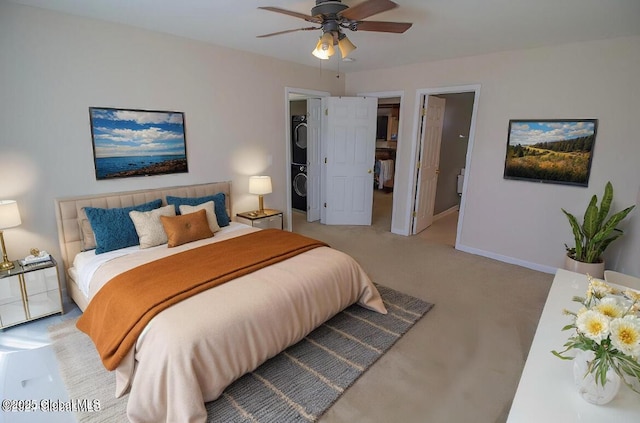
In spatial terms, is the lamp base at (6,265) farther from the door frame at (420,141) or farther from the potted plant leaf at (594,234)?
the potted plant leaf at (594,234)

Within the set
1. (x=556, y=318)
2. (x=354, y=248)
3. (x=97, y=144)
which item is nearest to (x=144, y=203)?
(x=97, y=144)

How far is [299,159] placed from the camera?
20.9ft

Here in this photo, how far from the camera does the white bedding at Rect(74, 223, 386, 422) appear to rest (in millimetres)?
1754

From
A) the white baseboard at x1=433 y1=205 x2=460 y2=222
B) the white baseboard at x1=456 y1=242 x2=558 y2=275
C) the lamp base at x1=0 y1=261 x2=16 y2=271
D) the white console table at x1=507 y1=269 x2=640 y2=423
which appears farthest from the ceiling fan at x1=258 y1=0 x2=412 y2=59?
the white baseboard at x1=433 y1=205 x2=460 y2=222

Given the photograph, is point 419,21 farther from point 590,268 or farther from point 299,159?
point 299,159

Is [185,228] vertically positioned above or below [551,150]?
below

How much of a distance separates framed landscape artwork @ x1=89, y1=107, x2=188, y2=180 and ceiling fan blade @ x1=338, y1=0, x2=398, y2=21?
221 centimetres

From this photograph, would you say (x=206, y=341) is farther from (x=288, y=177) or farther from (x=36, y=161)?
(x=288, y=177)

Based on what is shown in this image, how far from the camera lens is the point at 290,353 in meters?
2.41

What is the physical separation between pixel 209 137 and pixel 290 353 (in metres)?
2.68

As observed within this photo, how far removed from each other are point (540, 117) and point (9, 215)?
514 centimetres

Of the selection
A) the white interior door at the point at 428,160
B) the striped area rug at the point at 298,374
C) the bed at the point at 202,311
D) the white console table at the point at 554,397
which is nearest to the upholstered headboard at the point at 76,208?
the bed at the point at 202,311

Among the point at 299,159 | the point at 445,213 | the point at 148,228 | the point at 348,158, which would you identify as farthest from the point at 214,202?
the point at 445,213

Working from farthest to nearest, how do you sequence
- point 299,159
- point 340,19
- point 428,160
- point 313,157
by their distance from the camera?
point 299,159
point 313,157
point 428,160
point 340,19
